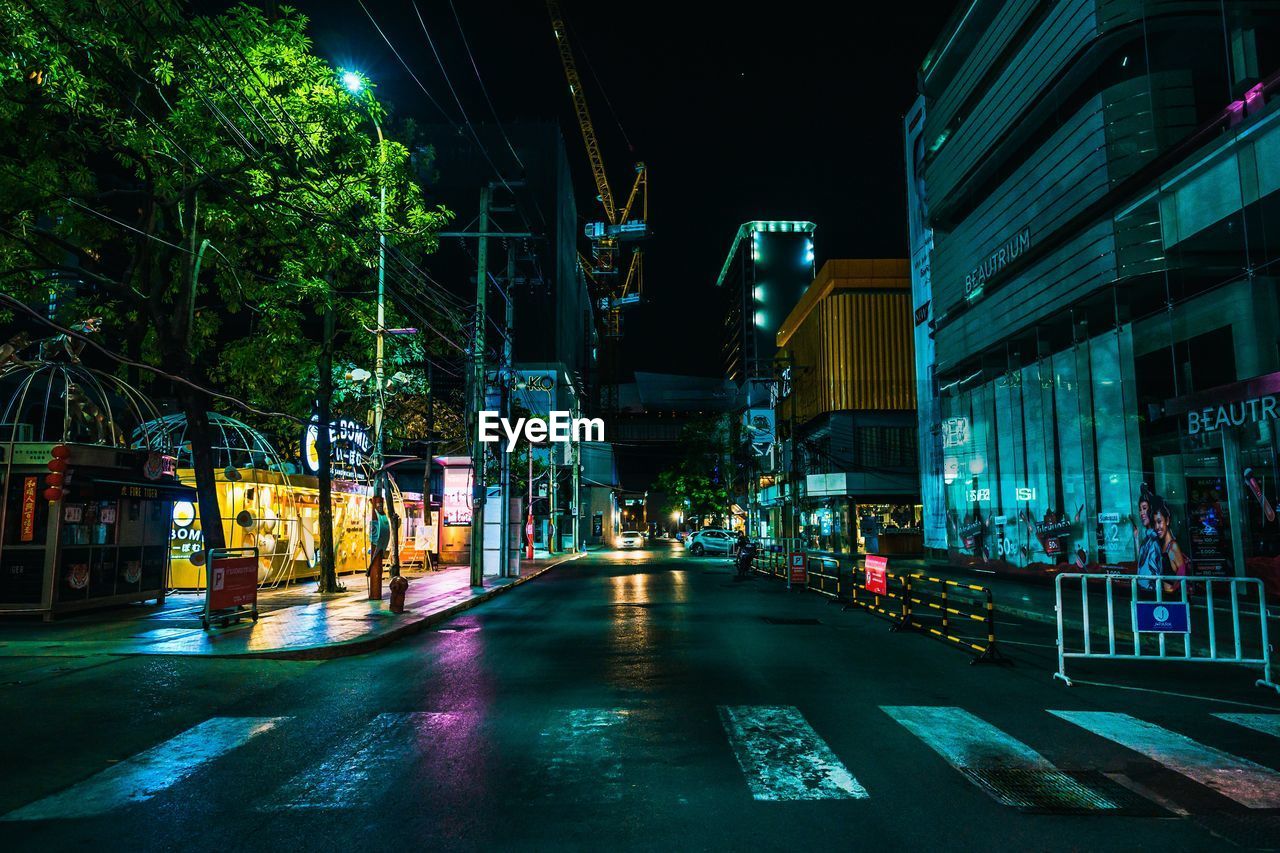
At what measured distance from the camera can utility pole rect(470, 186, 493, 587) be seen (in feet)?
76.1

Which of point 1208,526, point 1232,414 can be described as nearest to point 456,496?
point 1208,526

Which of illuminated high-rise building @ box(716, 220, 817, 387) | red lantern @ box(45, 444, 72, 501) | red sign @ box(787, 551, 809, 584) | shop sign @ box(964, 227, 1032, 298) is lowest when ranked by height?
red sign @ box(787, 551, 809, 584)

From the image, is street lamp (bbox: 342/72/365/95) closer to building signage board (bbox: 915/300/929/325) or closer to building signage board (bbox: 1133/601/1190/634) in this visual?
building signage board (bbox: 1133/601/1190/634)

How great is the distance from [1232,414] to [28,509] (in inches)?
855

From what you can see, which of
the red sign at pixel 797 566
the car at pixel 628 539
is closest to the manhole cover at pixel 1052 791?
the red sign at pixel 797 566

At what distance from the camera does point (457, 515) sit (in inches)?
1411

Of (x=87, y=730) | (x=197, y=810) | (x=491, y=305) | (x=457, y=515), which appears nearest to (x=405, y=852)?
(x=197, y=810)

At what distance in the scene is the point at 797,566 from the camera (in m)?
24.8

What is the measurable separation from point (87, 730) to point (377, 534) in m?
10.4

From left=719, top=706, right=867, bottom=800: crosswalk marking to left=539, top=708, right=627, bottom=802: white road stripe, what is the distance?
0.94m

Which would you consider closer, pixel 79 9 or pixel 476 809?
pixel 476 809

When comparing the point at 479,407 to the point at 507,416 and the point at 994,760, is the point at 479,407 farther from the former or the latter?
the point at 994,760

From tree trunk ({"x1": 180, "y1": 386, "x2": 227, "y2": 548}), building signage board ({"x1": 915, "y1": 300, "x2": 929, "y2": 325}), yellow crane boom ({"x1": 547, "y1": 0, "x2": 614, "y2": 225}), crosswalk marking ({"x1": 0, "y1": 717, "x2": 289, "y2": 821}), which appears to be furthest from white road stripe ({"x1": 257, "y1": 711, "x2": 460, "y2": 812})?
yellow crane boom ({"x1": 547, "y1": 0, "x2": 614, "y2": 225})

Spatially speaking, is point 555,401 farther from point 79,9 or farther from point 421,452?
point 79,9
